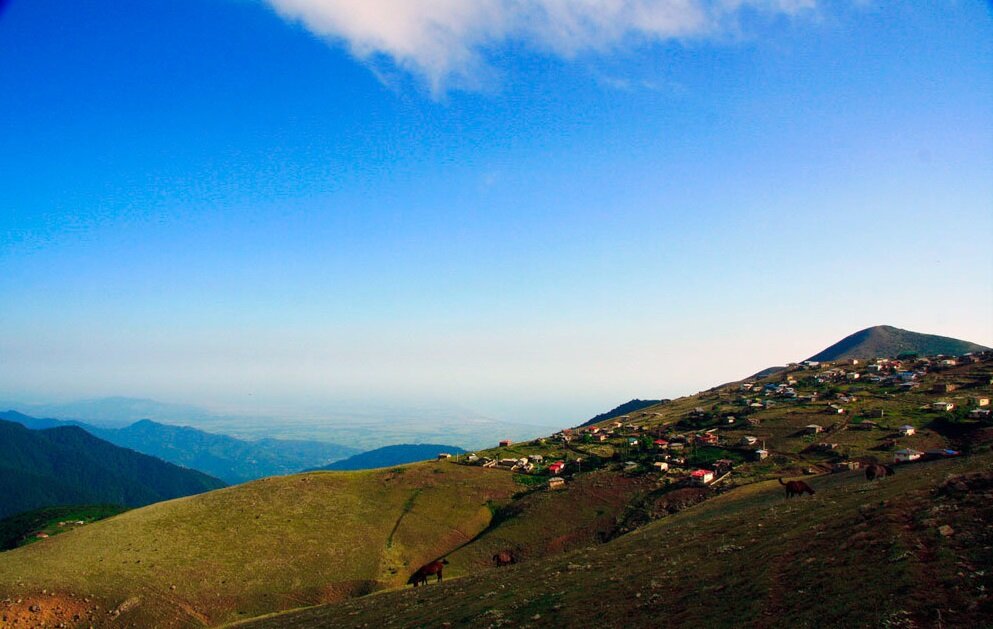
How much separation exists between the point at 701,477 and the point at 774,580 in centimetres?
5932

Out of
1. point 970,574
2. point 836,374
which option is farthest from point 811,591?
point 836,374

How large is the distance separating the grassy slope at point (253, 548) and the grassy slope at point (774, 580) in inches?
859

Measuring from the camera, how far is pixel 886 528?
2202 centimetres

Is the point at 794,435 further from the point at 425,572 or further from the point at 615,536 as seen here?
the point at 425,572

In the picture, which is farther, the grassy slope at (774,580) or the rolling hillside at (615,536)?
the rolling hillside at (615,536)

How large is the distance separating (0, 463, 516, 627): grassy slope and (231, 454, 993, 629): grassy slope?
21828mm

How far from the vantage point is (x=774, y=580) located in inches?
788

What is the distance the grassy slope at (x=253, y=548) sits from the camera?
1930 inches

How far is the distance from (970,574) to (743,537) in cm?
1348

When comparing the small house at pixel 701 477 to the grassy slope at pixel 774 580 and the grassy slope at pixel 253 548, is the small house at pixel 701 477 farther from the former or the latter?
the grassy slope at pixel 774 580

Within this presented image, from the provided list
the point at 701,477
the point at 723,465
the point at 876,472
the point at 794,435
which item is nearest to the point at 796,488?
the point at 876,472

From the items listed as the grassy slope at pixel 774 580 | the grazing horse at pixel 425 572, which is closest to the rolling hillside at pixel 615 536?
the grassy slope at pixel 774 580

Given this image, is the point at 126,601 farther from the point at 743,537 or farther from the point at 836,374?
the point at 836,374

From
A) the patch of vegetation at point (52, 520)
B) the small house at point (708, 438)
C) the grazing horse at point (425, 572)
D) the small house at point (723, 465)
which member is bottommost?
the patch of vegetation at point (52, 520)
